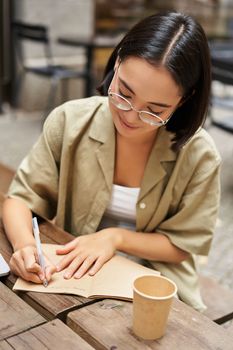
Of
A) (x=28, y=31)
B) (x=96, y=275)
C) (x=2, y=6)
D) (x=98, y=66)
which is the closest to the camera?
(x=96, y=275)

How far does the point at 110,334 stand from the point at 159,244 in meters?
0.50

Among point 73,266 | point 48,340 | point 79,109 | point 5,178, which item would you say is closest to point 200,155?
point 79,109

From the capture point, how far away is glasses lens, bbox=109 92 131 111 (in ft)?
4.02

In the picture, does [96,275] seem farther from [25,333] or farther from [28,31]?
[28,31]

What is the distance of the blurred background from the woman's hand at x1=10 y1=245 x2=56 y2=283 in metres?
3.01

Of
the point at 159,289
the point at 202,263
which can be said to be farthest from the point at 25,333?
the point at 202,263

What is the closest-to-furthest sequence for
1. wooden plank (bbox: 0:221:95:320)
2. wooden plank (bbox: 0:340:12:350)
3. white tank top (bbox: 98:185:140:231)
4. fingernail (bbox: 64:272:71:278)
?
wooden plank (bbox: 0:340:12:350) < wooden plank (bbox: 0:221:95:320) < fingernail (bbox: 64:272:71:278) < white tank top (bbox: 98:185:140:231)

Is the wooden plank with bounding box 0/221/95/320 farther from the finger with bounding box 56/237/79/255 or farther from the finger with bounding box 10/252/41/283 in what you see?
the finger with bounding box 56/237/79/255

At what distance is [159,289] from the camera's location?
3.20 ft

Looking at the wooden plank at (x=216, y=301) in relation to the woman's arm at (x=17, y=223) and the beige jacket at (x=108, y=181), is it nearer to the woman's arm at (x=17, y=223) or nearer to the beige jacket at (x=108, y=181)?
the beige jacket at (x=108, y=181)

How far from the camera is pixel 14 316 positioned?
99 cm

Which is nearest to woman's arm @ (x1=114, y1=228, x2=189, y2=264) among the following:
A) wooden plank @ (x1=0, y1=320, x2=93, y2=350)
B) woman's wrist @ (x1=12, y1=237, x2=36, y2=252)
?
woman's wrist @ (x1=12, y1=237, x2=36, y2=252)

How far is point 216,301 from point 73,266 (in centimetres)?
67

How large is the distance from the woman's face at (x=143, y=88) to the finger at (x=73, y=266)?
34cm
